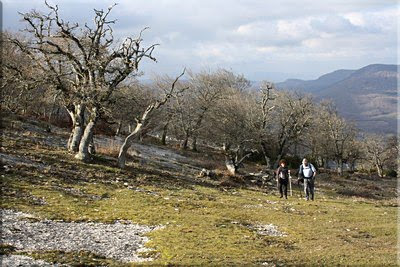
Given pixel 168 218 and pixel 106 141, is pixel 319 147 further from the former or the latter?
pixel 168 218

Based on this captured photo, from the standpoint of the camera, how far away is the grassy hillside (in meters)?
14.4

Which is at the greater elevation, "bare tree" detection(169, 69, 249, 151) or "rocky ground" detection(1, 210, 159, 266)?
"bare tree" detection(169, 69, 249, 151)

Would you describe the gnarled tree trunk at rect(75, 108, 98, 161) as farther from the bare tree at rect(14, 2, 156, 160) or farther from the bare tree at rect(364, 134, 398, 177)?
the bare tree at rect(364, 134, 398, 177)

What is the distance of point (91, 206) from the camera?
70.5 feet

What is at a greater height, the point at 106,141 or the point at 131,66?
the point at 131,66

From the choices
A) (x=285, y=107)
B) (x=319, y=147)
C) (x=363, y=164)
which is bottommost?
(x=363, y=164)

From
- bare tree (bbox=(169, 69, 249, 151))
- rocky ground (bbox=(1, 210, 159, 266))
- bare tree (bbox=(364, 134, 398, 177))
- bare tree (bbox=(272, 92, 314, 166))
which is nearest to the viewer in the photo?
rocky ground (bbox=(1, 210, 159, 266))

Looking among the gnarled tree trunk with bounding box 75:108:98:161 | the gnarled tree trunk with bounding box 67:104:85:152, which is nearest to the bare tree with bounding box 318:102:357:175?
the gnarled tree trunk with bounding box 67:104:85:152

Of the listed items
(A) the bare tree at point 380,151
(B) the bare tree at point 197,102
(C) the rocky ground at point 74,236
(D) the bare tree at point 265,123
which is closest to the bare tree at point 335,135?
(A) the bare tree at point 380,151

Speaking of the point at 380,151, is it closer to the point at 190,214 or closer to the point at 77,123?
the point at 77,123

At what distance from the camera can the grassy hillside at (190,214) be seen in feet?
47.4

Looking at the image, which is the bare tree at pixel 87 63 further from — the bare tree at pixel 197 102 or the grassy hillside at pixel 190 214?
the bare tree at pixel 197 102

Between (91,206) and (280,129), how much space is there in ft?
166

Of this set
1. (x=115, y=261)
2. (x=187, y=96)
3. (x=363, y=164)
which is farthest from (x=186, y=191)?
(x=363, y=164)
